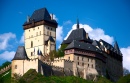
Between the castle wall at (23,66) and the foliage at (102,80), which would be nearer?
the castle wall at (23,66)

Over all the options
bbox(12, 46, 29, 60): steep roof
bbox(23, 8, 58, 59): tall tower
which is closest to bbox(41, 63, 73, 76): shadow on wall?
bbox(12, 46, 29, 60): steep roof

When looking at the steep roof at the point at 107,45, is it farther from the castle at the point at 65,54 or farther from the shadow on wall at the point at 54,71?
the shadow on wall at the point at 54,71

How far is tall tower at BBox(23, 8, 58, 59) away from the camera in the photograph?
103188 mm

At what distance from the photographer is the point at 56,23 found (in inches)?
4250

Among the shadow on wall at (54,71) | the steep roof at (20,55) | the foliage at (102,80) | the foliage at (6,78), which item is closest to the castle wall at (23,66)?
the steep roof at (20,55)

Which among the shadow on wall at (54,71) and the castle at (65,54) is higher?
the castle at (65,54)

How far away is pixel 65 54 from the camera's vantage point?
3671 inches

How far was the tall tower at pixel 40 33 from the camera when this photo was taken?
103 meters

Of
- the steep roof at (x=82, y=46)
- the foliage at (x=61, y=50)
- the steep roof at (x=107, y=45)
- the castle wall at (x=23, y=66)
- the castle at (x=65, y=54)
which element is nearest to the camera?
the castle wall at (x=23, y=66)

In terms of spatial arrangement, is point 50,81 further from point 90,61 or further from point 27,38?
point 27,38

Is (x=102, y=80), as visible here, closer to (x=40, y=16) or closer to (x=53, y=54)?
(x=53, y=54)

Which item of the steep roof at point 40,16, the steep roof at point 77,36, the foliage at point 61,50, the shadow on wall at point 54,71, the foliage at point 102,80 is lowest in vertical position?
the foliage at point 102,80

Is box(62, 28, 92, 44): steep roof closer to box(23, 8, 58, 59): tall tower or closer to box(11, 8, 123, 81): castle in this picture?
box(11, 8, 123, 81): castle

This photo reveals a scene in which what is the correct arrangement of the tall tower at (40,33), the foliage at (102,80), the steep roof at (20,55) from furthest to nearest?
the tall tower at (40,33) < the foliage at (102,80) < the steep roof at (20,55)
